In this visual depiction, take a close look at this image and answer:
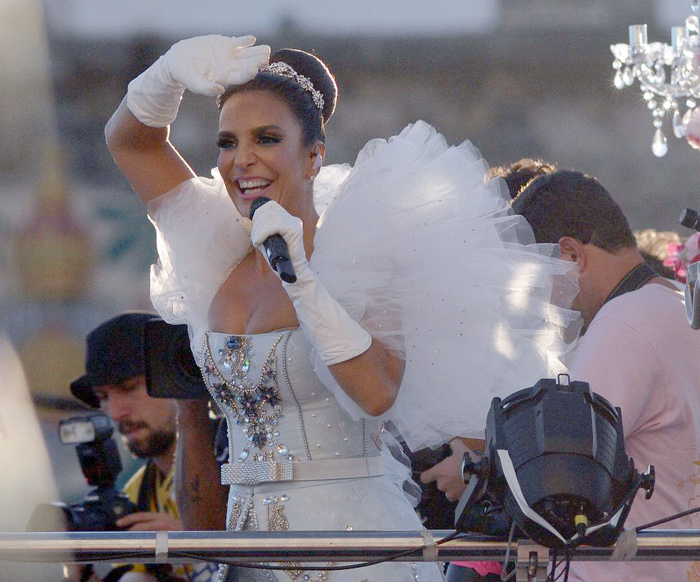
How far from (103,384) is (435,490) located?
3.79ft

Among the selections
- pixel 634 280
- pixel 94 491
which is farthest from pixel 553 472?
pixel 94 491

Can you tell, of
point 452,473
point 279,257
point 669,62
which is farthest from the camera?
point 669,62

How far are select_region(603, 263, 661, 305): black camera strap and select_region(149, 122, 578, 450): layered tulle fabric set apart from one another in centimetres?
37

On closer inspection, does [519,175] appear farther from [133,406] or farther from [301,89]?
[133,406]

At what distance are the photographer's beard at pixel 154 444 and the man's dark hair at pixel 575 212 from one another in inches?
55.4

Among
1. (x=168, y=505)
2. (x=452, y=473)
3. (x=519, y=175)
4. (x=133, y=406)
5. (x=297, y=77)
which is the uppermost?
(x=297, y=77)

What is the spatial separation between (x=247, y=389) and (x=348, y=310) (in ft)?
0.89

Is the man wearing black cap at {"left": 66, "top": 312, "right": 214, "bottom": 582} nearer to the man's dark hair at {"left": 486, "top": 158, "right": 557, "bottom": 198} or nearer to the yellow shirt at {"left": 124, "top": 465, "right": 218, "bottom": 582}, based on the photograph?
the yellow shirt at {"left": 124, "top": 465, "right": 218, "bottom": 582}

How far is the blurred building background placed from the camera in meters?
12.8

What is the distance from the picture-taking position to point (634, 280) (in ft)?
8.27

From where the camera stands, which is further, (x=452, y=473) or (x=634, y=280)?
(x=452, y=473)

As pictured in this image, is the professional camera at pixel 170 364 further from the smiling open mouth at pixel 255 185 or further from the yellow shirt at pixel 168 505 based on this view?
the yellow shirt at pixel 168 505

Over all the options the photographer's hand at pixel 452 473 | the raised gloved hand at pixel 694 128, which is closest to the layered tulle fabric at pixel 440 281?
the photographer's hand at pixel 452 473

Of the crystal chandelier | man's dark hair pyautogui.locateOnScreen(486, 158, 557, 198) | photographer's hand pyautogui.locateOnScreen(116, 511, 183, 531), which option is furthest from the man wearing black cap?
the crystal chandelier
